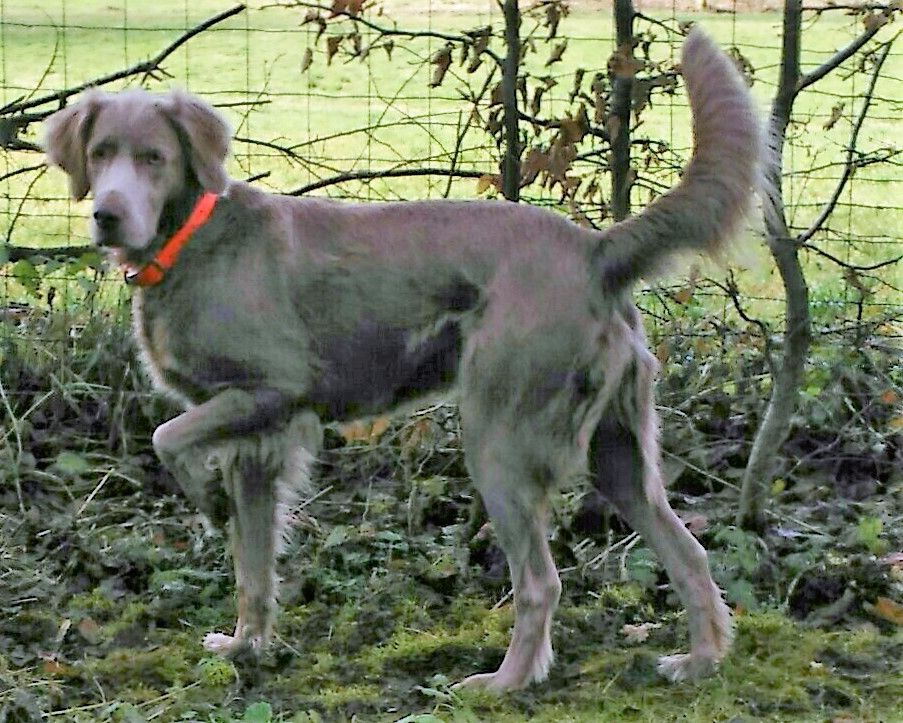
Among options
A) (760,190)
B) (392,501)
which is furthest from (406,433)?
(760,190)

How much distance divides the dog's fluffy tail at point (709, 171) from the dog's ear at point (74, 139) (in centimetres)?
146

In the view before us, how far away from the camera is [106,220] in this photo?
11.3 feet

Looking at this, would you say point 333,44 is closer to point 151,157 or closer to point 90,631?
point 151,157

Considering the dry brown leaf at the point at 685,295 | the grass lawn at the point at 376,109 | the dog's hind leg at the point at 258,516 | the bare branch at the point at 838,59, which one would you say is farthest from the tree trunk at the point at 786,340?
the dog's hind leg at the point at 258,516

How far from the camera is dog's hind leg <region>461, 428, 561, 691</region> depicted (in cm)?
356

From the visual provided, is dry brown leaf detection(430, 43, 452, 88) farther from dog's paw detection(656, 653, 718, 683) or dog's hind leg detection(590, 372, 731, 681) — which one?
dog's paw detection(656, 653, 718, 683)

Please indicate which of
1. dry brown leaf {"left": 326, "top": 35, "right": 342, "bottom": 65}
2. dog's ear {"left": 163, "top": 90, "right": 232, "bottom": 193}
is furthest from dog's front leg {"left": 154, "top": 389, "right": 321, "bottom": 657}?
dry brown leaf {"left": 326, "top": 35, "right": 342, "bottom": 65}

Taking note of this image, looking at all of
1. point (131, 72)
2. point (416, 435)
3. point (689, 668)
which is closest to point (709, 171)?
point (689, 668)

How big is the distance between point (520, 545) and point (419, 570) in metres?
0.81

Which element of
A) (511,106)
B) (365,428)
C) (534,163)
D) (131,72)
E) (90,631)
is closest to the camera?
(90,631)

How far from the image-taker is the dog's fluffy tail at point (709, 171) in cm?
343

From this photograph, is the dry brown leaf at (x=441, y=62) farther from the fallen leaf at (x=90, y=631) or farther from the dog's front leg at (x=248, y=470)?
the fallen leaf at (x=90, y=631)

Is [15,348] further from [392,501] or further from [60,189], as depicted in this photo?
[60,189]

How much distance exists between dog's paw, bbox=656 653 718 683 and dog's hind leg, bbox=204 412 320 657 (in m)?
1.12
